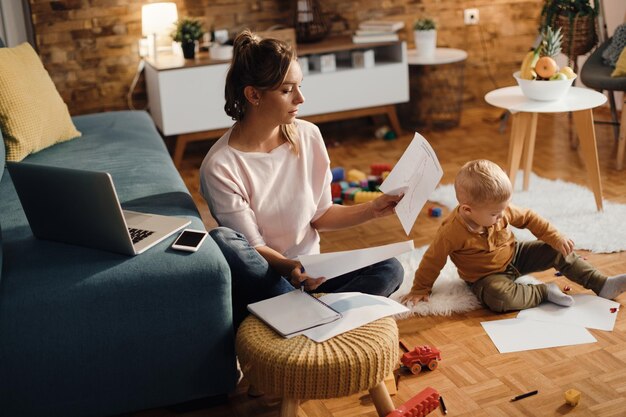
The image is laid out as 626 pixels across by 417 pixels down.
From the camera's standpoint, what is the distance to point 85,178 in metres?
1.96

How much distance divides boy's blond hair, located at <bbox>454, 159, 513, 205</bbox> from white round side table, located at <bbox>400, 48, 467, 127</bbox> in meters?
2.34

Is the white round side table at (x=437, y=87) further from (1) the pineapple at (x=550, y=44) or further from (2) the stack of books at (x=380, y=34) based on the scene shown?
(1) the pineapple at (x=550, y=44)

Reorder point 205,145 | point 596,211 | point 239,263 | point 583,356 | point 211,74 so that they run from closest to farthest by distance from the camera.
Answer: point 239,263, point 583,356, point 596,211, point 211,74, point 205,145

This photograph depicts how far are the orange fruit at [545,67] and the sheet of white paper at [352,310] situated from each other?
1.55 m

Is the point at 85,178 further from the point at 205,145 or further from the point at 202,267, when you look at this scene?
the point at 205,145

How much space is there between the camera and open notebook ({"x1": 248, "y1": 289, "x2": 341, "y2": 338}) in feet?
6.46

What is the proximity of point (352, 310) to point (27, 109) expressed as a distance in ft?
5.30

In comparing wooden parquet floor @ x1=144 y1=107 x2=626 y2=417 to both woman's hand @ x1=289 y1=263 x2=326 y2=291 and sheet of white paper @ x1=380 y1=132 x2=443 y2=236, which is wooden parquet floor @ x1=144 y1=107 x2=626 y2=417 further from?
sheet of white paper @ x1=380 y1=132 x2=443 y2=236

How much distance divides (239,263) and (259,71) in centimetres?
51

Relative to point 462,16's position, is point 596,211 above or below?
below

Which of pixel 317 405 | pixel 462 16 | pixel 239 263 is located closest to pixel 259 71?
pixel 239 263

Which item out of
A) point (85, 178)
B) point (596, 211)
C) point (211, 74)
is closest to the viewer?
point (85, 178)

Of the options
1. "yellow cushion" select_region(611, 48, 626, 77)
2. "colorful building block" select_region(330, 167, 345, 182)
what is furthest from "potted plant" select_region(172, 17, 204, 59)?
"yellow cushion" select_region(611, 48, 626, 77)

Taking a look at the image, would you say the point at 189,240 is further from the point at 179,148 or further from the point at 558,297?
the point at 179,148
